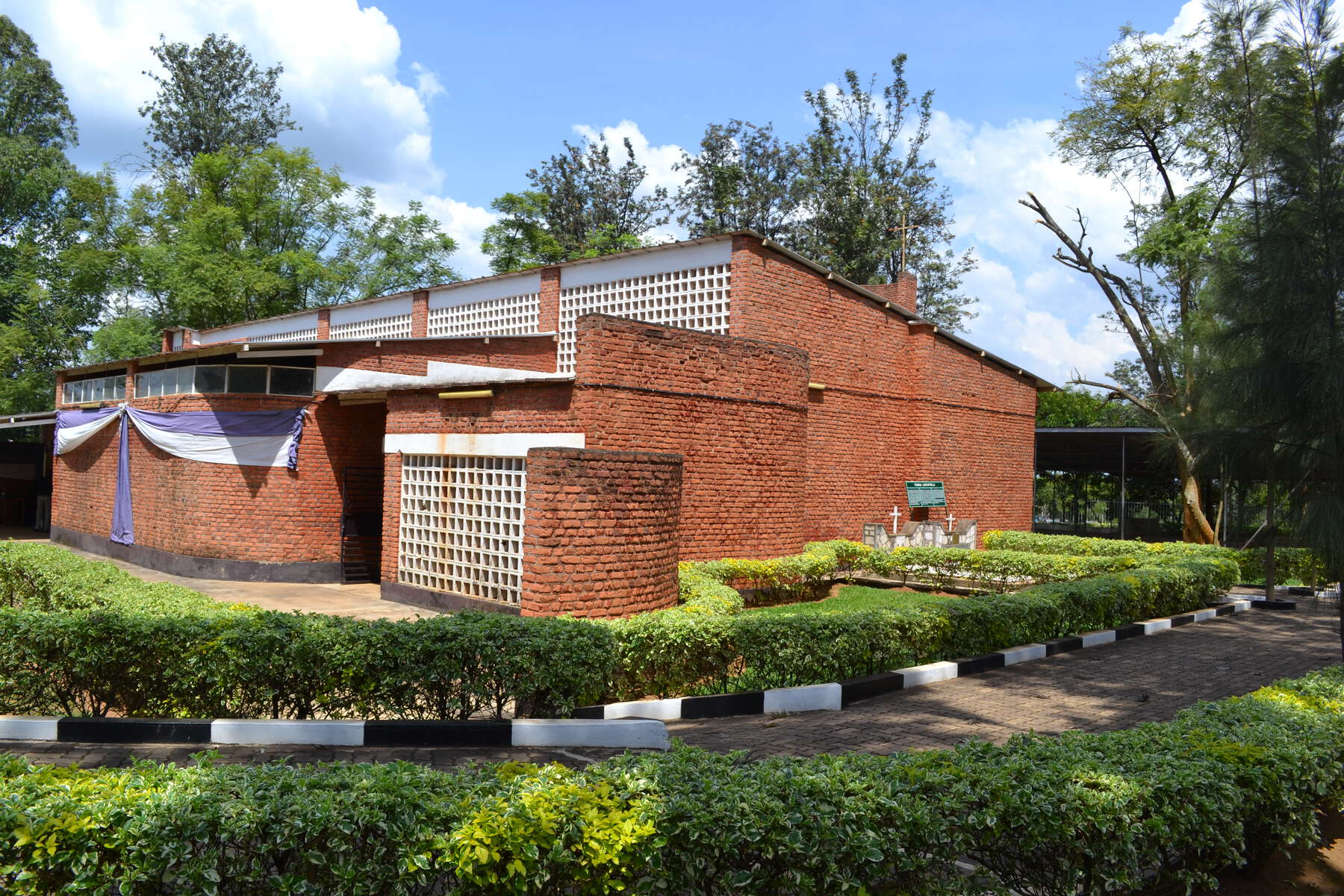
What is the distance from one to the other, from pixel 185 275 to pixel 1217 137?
29.6 m

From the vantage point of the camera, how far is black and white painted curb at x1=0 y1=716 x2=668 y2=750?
5.76 m

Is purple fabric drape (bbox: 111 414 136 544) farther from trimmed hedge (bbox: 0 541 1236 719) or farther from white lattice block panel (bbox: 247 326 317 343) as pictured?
trimmed hedge (bbox: 0 541 1236 719)

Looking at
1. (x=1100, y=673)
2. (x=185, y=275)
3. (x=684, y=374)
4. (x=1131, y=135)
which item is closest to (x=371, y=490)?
(x=684, y=374)

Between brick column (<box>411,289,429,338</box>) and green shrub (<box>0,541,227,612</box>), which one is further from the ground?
brick column (<box>411,289,429,338</box>)

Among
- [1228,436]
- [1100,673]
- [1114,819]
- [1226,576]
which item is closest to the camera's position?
[1114,819]

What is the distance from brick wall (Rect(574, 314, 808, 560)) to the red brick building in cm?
3

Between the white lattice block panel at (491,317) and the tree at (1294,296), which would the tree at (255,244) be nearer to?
the white lattice block panel at (491,317)

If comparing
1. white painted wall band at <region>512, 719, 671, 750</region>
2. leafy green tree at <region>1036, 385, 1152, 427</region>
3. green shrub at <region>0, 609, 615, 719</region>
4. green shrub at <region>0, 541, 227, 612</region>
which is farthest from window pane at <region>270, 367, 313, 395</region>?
leafy green tree at <region>1036, 385, 1152, 427</region>

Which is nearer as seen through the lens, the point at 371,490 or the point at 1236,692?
the point at 1236,692

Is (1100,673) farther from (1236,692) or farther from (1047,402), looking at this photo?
(1047,402)

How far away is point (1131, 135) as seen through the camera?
78.3 feet

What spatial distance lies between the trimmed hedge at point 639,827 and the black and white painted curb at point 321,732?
7.00 feet

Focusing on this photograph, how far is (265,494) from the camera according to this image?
46.0 ft

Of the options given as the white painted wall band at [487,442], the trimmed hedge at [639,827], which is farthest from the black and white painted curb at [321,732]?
the white painted wall band at [487,442]
